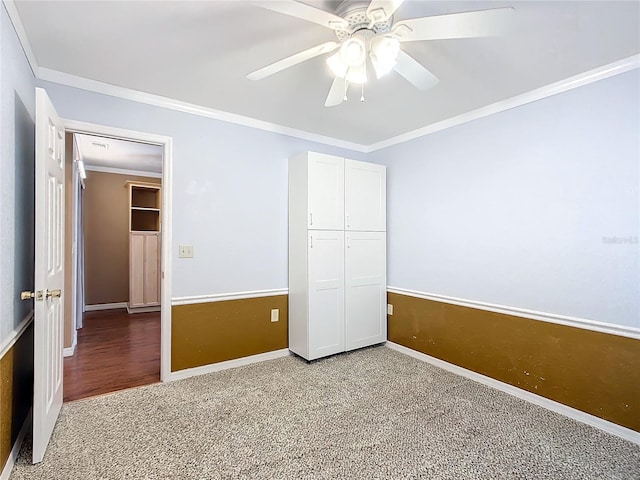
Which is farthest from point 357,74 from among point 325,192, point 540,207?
point 540,207

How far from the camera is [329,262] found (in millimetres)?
3258

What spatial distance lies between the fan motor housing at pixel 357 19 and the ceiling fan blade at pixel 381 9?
0.17ft

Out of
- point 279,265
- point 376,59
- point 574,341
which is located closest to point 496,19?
point 376,59

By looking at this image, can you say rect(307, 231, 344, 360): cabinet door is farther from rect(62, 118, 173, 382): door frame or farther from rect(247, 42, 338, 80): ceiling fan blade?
rect(247, 42, 338, 80): ceiling fan blade

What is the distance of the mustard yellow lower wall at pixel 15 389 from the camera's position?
61.5 inches

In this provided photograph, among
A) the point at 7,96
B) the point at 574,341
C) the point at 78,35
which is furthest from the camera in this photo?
the point at 574,341

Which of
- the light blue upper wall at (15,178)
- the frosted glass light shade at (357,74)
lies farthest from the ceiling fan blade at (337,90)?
the light blue upper wall at (15,178)

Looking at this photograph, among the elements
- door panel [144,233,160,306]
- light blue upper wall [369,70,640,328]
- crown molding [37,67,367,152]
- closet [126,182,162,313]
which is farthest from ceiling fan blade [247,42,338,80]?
door panel [144,233,160,306]

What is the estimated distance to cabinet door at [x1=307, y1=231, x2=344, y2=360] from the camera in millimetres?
3148

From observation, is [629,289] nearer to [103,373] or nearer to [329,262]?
[329,262]

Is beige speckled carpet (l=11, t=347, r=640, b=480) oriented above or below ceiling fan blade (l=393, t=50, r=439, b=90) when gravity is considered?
below

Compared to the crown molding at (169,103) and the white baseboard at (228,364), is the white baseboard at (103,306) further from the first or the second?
the crown molding at (169,103)

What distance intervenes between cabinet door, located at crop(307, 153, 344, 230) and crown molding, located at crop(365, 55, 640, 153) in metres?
0.91

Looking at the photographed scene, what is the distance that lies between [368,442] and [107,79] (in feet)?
9.90
